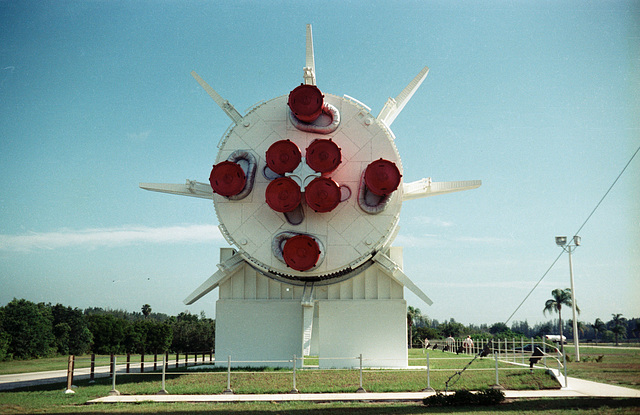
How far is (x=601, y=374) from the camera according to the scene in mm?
26406

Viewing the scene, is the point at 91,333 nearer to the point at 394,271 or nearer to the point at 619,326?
the point at 394,271

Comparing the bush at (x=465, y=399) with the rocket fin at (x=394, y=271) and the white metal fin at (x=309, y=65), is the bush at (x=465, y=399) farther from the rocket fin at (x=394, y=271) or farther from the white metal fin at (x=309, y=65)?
the white metal fin at (x=309, y=65)

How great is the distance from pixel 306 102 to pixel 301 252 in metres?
8.79

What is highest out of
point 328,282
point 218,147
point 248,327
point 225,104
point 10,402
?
point 225,104

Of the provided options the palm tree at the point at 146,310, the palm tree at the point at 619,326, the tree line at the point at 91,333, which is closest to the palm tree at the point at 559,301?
the palm tree at the point at 619,326

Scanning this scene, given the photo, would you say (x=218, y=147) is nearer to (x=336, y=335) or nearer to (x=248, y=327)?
(x=248, y=327)

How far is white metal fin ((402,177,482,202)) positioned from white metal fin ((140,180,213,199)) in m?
12.4

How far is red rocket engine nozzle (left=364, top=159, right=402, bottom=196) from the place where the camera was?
2938cm

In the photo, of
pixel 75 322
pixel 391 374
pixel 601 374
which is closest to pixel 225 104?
pixel 391 374

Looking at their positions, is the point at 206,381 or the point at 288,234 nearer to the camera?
the point at 206,381

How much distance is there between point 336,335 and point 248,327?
5369mm

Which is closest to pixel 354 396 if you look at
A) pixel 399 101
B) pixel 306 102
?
pixel 306 102

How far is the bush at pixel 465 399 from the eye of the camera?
1706 cm

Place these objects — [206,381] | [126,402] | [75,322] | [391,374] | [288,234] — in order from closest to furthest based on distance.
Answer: [126,402], [206,381], [391,374], [288,234], [75,322]
